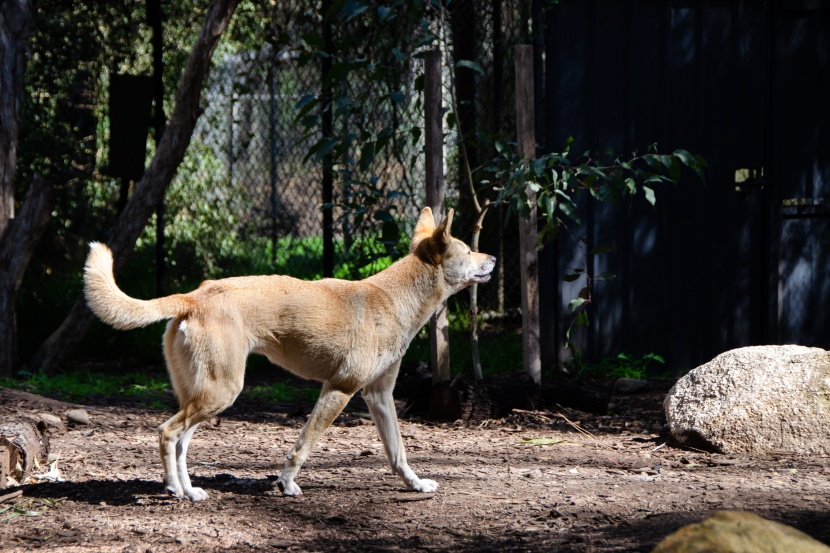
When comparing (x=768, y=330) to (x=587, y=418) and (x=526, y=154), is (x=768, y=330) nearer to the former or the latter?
(x=587, y=418)

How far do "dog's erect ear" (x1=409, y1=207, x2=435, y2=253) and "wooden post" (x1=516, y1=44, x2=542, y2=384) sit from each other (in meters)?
1.45

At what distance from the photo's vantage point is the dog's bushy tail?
177 inches

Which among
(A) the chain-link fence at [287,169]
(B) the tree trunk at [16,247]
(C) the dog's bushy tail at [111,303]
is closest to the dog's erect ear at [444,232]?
(C) the dog's bushy tail at [111,303]

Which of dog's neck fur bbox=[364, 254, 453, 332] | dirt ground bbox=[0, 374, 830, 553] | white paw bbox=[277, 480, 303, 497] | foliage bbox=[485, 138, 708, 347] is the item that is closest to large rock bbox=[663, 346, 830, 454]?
dirt ground bbox=[0, 374, 830, 553]

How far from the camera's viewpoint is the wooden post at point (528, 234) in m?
6.97

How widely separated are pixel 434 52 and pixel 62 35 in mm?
4315

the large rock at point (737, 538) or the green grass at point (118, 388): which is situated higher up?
the large rock at point (737, 538)

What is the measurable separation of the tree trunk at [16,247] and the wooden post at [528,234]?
3.90m

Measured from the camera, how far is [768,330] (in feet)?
27.7

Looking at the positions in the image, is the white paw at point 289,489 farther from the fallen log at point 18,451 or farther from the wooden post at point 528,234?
the wooden post at point 528,234

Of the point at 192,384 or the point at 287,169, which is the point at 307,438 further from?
the point at 287,169

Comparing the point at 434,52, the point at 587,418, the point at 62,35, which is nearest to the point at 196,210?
the point at 62,35

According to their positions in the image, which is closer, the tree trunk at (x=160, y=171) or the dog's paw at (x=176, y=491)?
the dog's paw at (x=176, y=491)

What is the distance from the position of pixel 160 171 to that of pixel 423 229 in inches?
133
